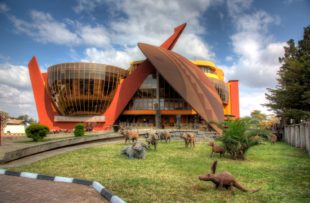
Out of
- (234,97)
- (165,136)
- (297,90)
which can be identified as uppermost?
(234,97)

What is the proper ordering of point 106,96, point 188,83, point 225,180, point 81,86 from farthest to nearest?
1. point 106,96
2. point 81,86
3. point 188,83
4. point 225,180

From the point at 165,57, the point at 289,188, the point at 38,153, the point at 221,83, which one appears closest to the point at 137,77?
the point at 165,57

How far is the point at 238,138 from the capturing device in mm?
12922

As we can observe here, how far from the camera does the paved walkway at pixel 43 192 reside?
594 cm

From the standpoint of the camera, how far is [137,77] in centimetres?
4625

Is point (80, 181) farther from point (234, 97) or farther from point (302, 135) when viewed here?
point (234, 97)

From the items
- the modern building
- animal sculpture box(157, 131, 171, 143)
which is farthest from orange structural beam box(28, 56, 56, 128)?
animal sculpture box(157, 131, 171, 143)

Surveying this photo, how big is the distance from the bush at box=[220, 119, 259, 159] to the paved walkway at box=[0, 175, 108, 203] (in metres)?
8.37

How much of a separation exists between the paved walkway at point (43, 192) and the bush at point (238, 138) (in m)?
8.37

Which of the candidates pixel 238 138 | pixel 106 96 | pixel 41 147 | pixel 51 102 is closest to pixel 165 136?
pixel 238 138

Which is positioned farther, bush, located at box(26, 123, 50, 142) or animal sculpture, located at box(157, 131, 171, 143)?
bush, located at box(26, 123, 50, 142)

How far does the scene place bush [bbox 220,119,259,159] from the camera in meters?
12.9

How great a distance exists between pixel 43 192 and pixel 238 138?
9646mm

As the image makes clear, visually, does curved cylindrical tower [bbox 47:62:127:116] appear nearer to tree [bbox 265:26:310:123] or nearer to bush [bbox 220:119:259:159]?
tree [bbox 265:26:310:123]
